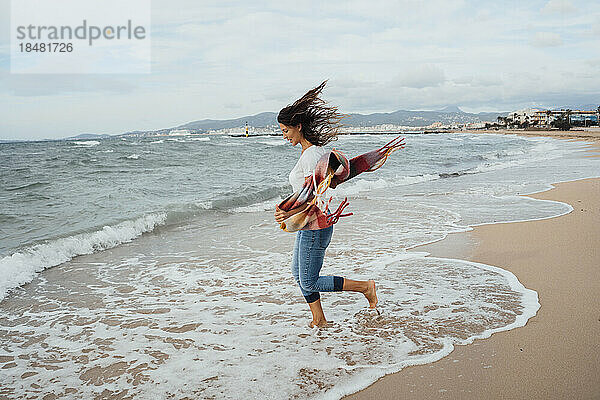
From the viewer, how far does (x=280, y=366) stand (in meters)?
3.45

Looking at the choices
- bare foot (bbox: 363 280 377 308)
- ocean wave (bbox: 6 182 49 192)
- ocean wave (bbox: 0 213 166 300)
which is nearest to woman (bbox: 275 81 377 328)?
bare foot (bbox: 363 280 377 308)

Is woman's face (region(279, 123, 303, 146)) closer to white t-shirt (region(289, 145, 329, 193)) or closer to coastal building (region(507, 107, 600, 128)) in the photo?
white t-shirt (region(289, 145, 329, 193))

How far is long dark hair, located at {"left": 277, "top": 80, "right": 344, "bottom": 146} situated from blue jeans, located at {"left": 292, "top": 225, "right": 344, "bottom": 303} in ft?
2.37

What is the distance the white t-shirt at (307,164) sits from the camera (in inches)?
143

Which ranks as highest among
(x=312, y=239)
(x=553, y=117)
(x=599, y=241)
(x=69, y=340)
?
(x=553, y=117)

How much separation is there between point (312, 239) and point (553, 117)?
525 ft

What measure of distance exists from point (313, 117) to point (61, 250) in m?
5.16

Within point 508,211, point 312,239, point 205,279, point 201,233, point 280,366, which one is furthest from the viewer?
point 508,211

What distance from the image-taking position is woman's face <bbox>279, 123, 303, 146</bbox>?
3797 mm

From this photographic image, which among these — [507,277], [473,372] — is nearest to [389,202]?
[507,277]

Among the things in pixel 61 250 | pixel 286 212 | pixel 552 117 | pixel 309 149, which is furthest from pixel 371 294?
pixel 552 117

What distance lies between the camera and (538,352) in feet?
11.1

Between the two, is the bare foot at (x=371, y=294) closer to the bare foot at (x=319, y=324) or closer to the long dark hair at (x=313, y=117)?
the bare foot at (x=319, y=324)

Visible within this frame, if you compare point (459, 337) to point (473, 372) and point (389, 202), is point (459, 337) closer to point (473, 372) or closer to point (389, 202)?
point (473, 372)
